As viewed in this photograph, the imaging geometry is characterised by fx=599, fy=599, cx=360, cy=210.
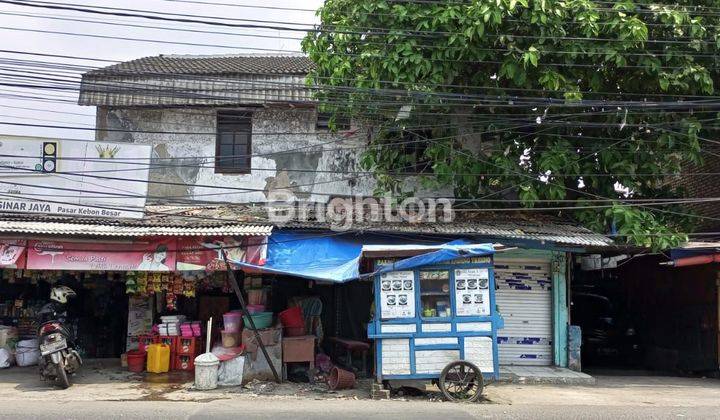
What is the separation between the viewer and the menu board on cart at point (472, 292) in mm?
9352

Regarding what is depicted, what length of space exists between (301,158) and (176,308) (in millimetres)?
4201

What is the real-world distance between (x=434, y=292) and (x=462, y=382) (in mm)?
1424

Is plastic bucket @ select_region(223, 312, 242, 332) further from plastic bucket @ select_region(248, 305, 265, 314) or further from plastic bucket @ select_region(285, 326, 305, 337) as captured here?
plastic bucket @ select_region(285, 326, 305, 337)

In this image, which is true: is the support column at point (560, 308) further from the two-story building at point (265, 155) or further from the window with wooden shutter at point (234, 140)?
the window with wooden shutter at point (234, 140)

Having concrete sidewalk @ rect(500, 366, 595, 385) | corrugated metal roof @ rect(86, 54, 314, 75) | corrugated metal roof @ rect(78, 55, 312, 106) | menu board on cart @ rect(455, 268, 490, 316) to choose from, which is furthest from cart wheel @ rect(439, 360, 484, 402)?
corrugated metal roof @ rect(86, 54, 314, 75)

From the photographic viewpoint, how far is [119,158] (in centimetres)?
1199

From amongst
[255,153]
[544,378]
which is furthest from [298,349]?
[255,153]

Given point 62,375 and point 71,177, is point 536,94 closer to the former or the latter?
point 71,177

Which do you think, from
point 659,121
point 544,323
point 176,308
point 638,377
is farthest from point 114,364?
point 659,121

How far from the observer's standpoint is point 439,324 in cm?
932

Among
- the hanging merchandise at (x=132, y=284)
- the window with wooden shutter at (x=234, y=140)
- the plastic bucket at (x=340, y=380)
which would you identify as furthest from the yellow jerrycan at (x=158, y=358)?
the window with wooden shutter at (x=234, y=140)

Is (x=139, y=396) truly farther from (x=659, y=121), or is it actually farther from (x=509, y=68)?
(x=659, y=121)

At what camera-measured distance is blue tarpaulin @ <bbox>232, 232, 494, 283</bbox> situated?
9.22 meters

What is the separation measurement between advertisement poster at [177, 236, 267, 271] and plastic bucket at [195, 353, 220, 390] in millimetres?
1771
